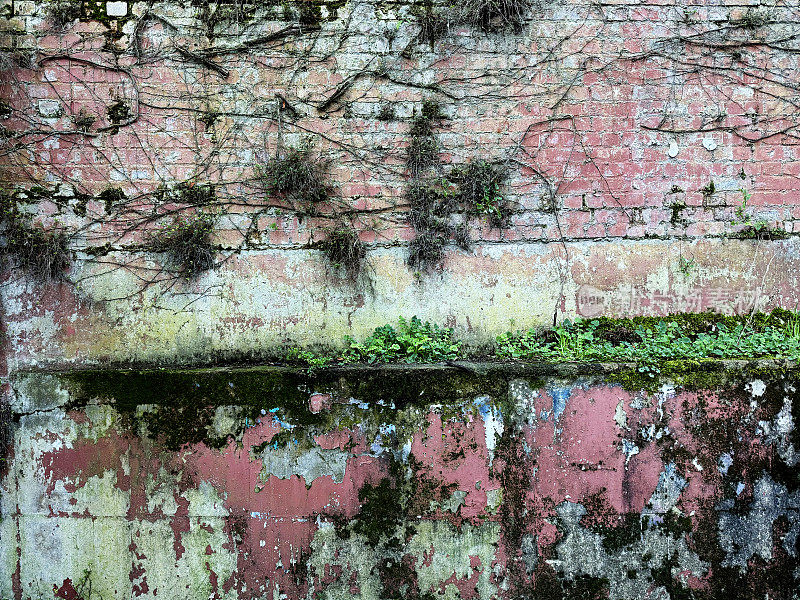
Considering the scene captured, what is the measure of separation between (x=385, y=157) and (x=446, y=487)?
203 centimetres

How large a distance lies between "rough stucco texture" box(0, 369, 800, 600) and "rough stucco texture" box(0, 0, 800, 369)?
→ 0.57 metres

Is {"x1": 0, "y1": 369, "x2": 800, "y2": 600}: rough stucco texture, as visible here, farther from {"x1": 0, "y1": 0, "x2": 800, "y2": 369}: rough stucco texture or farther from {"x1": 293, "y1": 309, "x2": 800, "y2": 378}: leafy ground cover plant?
{"x1": 0, "y1": 0, "x2": 800, "y2": 369}: rough stucco texture

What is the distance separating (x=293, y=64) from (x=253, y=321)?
5.37ft

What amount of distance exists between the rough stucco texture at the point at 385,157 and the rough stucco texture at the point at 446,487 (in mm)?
575

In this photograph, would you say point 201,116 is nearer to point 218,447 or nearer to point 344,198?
point 344,198

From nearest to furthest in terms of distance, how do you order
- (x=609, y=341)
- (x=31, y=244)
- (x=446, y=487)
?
(x=446, y=487)
(x=31, y=244)
(x=609, y=341)

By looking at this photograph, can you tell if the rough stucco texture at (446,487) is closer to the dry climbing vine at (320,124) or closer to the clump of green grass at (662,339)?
the clump of green grass at (662,339)

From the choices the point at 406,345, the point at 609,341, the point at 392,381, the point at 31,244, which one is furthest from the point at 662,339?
the point at 31,244

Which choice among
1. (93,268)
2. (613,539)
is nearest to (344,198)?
(93,268)

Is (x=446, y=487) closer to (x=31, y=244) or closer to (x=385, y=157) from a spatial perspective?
(x=385, y=157)

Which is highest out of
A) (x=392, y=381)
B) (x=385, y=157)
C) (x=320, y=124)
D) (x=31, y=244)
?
(x=320, y=124)

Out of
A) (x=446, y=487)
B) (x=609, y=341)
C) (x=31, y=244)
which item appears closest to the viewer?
(x=446, y=487)

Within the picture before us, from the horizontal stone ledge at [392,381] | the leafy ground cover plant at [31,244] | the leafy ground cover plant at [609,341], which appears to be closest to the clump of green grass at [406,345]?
the leafy ground cover plant at [609,341]

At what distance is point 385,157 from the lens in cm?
328
